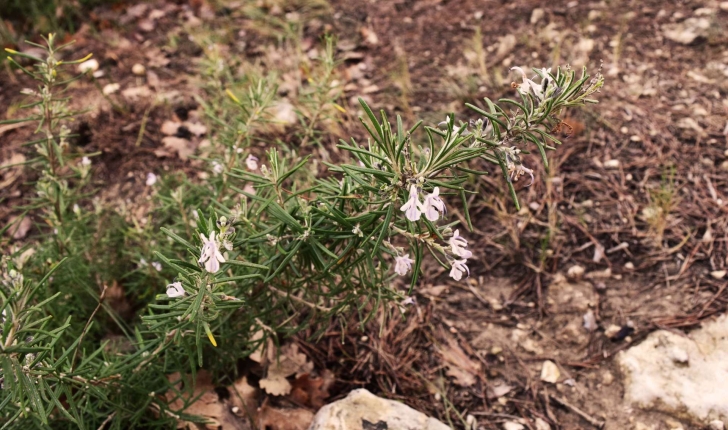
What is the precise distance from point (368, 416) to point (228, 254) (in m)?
0.85

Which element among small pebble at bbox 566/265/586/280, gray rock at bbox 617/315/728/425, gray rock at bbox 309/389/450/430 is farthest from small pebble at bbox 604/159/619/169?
gray rock at bbox 309/389/450/430

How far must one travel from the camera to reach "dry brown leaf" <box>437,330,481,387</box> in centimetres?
248

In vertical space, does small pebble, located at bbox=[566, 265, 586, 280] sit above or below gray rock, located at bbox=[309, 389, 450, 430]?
below

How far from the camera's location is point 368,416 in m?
2.07

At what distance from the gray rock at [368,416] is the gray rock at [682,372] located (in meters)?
0.85

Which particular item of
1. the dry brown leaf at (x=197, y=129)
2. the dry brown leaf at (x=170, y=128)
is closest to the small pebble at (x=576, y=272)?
the dry brown leaf at (x=197, y=129)

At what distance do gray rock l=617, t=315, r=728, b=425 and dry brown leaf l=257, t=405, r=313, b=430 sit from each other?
52.2 inches

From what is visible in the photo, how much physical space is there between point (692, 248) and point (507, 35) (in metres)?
2.00

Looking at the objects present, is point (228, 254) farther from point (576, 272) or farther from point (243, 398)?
point (576, 272)

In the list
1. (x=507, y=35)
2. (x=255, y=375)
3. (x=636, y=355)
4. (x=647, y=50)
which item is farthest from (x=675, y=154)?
(x=255, y=375)

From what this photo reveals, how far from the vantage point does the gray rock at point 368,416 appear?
2037mm

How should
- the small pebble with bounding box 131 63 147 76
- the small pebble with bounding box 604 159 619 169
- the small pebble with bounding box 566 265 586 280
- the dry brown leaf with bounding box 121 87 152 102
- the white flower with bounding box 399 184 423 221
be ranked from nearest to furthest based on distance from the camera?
the white flower with bounding box 399 184 423 221, the small pebble with bounding box 566 265 586 280, the small pebble with bounding box 604 159 619 169, the dry brown leaf with bounding box 121 87 152 102, the small pebble with bounding box 131 63 147 76

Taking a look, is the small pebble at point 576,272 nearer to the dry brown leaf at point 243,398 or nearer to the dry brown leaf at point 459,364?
the dry brown leaf at point 459,364

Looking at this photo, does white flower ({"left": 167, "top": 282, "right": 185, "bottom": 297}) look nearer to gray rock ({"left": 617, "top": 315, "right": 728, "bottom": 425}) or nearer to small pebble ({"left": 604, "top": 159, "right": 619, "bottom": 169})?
gray rock ({"left": 617, "top": 315, "right": 728, "bottom": 425})
